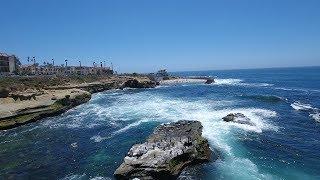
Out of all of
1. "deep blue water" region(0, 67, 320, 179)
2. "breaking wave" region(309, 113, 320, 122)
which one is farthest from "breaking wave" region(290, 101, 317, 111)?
"breaking wave" region(309, 113, 320, 122)

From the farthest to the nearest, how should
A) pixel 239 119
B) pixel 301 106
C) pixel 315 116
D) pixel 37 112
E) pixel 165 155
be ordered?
pixel 301 106, pixel 37 112, pixel 315 116, pixel 239 119, pixel 165 155

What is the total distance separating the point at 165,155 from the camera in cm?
2714

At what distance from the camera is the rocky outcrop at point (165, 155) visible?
2552 centimetres

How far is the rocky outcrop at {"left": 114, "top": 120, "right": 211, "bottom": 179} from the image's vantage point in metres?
25.5

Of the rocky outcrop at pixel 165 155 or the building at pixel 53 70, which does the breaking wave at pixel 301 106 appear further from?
the building at pixel 53 70

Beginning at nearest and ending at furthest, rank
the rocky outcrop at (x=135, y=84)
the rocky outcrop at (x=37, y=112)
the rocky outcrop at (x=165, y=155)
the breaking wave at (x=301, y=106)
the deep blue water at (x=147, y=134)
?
the rocky outcrop at (x=165, y=155)
the deep blue water at (x=147, y=134)
the rocky outcrop at (x=37, y=112)
the breaking wave at (x=301, y=106)
the rocky outcrop at (x=135, y=84)

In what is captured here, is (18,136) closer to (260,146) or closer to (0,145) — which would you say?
(0,145)

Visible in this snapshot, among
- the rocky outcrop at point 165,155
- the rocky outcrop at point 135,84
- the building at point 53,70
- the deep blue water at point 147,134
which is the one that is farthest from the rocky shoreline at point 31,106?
the building at point 53,70

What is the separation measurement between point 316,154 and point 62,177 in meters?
25.1

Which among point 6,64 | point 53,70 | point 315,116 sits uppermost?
point 6,64

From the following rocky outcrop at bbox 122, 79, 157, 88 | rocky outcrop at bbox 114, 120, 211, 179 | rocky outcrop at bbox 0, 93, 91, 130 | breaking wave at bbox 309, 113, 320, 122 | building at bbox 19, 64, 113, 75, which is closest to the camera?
rocky outcrop at bbox 114, 120, 211, 179

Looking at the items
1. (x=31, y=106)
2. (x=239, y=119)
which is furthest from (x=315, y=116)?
(x=31, y=106)

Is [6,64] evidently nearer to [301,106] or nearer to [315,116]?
[301,106]

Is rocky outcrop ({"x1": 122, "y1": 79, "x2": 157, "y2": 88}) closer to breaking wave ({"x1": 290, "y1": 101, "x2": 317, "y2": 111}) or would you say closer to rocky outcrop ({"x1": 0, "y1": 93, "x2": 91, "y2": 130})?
rocky outcrop ({"x1": 0, "y1": 93, "x2": 91, "y2": 130})
